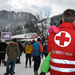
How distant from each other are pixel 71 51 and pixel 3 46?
8.10 meters

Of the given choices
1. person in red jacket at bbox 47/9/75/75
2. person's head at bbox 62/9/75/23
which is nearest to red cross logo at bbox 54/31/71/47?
person in red jacket at bbox 47/9/75/75

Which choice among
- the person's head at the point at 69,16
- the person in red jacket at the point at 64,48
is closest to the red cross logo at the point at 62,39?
the person in red jacket at the point at 64,48

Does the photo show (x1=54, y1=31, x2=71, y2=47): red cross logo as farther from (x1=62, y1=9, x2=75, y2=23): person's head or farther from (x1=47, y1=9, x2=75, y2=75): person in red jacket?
(x1=62, y1=9, x2=75, y2=23): person's head

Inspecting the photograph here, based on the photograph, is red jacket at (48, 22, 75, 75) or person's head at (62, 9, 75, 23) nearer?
red jacket at (48, 22, 75, 75)

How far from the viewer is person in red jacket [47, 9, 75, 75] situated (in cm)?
190

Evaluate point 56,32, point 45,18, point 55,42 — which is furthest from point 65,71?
point 45,18

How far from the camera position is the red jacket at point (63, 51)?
1897mm

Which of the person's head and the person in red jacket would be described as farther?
the person's head

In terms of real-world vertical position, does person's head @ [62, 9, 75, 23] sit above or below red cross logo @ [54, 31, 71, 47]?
above

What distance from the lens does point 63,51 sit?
6.32 ft

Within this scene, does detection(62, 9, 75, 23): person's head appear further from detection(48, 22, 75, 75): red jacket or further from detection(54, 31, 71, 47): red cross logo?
detection(54, 31, 71, 47): red cross logo

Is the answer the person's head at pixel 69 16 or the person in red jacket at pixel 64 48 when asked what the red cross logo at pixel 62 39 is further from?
the person's head at pixel 69 16

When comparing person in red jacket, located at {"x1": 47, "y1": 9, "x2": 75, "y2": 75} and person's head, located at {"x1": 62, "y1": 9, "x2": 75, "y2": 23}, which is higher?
person's head, located at {"x1": 62, "y1": 9, "x2": 75, "y2": 23}

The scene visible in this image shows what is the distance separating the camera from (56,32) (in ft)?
6.50
